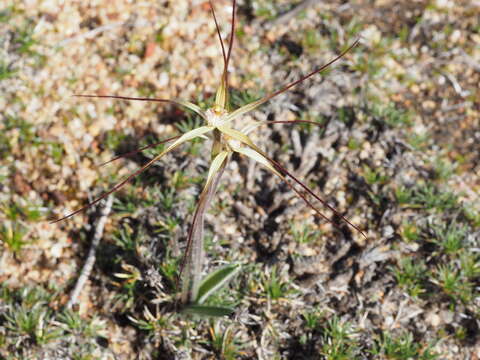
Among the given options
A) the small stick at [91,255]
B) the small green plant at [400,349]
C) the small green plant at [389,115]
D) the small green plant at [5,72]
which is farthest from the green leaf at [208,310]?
the small green plant at [5,72]

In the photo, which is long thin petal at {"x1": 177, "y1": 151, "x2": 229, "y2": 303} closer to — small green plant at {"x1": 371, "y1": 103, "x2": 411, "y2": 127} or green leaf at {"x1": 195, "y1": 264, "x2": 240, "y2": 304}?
green leaf at {"x1": 195, "y1": 264, "x2": 240, "y2": 304}

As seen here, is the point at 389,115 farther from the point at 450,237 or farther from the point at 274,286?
the point at 274,286

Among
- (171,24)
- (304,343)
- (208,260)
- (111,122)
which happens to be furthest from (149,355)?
(171,24)

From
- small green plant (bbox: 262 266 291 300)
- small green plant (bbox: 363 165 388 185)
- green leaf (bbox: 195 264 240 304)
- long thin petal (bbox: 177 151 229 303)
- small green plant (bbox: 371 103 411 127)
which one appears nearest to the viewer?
long thin petal (bbox: 177 151 229 303)

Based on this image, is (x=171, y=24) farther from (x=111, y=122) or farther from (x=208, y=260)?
(x=208, y=260)

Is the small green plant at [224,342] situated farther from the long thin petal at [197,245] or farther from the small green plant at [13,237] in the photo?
the small green plant at [13,237]

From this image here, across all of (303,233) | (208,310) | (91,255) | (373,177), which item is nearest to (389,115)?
(373,177)

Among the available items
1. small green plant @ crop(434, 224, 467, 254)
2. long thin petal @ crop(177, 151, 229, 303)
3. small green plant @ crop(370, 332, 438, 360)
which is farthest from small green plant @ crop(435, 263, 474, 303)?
long thin petal @ crop(177, 151, 229, 303)
